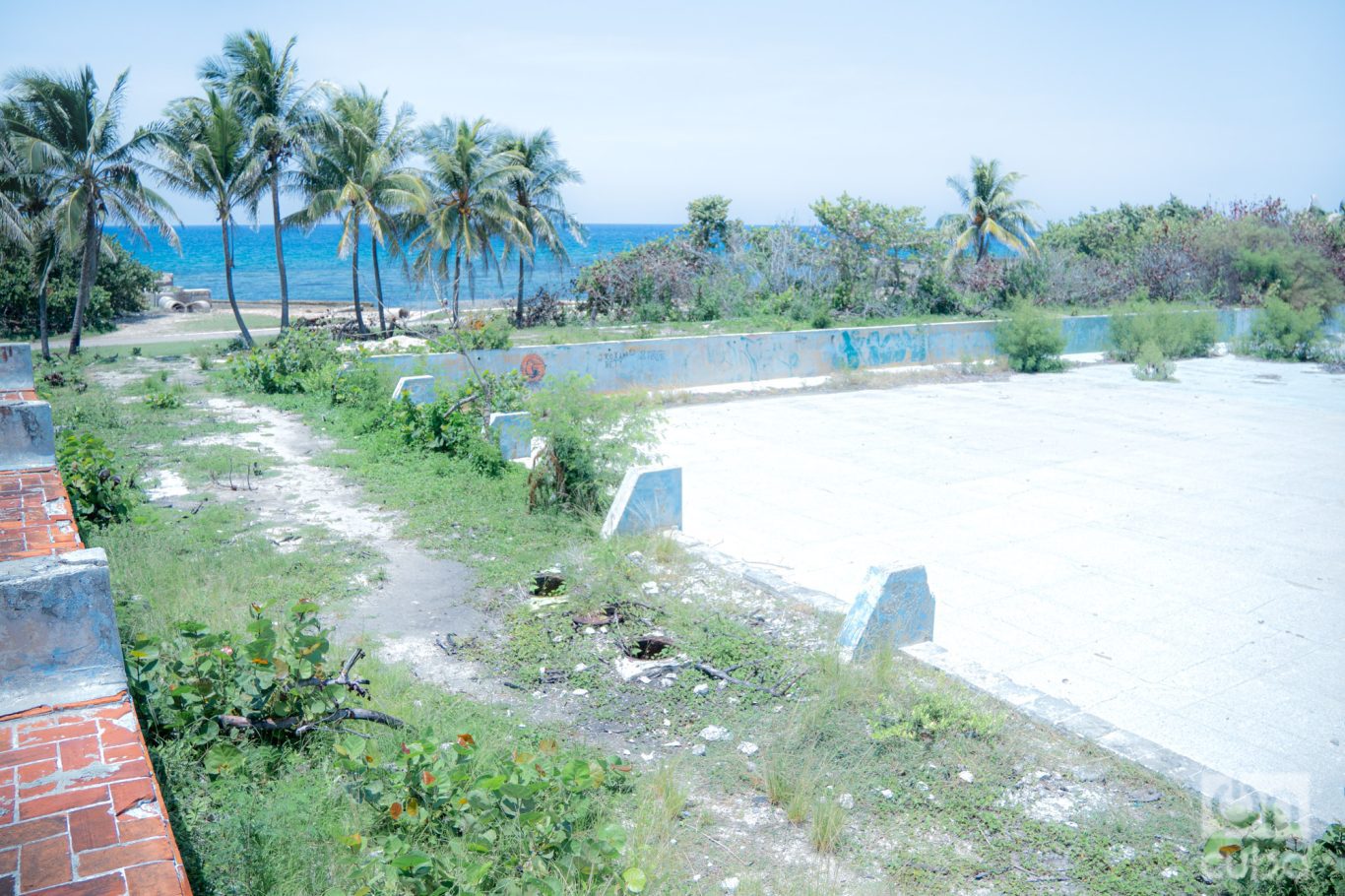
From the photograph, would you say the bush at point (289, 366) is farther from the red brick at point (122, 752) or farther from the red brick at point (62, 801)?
the red brick at point (62, 801)

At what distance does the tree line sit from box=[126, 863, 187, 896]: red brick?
17.1 meters

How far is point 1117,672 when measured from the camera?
6363 millimetres

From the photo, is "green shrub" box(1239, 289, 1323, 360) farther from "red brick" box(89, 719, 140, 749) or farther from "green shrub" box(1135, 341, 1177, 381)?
"red brick" box(89, 719, 140, 749)

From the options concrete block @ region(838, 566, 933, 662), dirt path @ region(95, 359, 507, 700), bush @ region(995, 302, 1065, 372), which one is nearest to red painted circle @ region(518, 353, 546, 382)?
dirt path @ region(95, 359, 507, 700)

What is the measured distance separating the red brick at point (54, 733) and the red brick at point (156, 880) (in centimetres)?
104

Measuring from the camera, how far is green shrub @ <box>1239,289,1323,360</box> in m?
23.9

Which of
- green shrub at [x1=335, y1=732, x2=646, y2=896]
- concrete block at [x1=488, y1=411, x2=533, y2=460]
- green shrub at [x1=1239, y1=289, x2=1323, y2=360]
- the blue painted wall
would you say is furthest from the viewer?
green shrub at [x1=1239, y1=289, x2=1323, y2=360]

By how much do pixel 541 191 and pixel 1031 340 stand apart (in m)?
15.5

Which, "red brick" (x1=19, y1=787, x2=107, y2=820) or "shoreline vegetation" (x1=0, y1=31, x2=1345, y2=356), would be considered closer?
"red brick" (x1=19, y1=787, x2=107, y2=820)

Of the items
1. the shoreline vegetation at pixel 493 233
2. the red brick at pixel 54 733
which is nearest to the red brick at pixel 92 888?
the red brick at pixel 54 733

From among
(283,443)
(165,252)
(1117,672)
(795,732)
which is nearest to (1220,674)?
A: (1117,672)

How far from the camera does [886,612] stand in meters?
6.12

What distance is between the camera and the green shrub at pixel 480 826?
3.45 metres

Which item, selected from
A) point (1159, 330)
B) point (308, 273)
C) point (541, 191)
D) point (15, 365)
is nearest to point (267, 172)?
point (541, 191)
